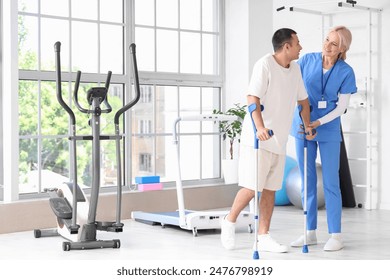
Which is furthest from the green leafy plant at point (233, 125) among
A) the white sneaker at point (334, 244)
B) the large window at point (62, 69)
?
the white sneaker at point (334, 244)

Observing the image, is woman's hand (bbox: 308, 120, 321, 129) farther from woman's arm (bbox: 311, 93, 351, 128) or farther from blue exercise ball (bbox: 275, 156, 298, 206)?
blue exercise ball (bbox: 275, 156, 298, 206)

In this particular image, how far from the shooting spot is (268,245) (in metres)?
5.48

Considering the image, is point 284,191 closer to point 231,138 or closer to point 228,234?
point 231,138

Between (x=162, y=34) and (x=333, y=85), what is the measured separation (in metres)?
3.25

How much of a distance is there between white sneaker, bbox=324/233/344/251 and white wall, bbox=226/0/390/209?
2.76m

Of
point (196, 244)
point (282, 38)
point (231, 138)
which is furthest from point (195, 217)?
point (231, 138)

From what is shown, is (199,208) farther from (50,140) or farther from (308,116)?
(308,116)

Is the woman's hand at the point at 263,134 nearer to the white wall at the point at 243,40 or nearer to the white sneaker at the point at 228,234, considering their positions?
the white sneaker at the point at 228,234

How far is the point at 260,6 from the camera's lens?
29.1 ft

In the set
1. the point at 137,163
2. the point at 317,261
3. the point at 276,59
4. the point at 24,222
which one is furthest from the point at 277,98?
the point at 137,163

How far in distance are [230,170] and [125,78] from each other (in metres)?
1.63

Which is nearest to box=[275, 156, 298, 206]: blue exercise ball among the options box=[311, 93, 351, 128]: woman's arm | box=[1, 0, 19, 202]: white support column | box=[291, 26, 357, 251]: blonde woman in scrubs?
box=[291, 26, 357, 251]: blonde woman in scrubs

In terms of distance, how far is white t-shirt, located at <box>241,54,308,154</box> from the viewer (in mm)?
5246

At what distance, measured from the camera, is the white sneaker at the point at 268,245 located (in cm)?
544
